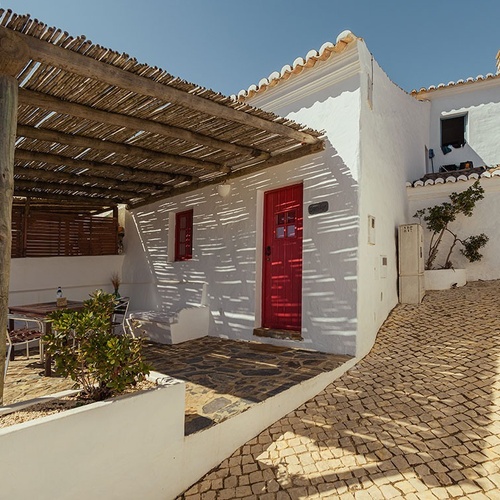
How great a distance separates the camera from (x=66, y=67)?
9.74ft

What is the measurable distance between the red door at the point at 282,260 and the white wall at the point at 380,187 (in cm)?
115

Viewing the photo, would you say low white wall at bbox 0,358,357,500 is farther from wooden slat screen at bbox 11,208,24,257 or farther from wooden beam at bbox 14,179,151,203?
wooden slat screen at bbox 11,208,24,257

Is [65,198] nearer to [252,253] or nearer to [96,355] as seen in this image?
[252,253]

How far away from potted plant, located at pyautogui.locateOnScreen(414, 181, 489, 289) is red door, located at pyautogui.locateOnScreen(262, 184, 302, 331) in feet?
10.9

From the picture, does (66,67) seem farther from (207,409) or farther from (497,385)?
(497,385)

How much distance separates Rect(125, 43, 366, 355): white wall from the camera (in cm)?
511

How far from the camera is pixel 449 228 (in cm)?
764

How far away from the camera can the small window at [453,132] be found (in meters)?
9.50

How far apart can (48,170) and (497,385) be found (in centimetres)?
778

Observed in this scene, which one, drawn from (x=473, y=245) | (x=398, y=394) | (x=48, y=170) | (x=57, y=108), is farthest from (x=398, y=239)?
(x=48, y=170)

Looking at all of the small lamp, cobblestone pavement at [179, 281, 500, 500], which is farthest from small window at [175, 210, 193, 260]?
cobblestone pavement at [179, 281, 500, 500]

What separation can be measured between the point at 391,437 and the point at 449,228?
5897 millimetres

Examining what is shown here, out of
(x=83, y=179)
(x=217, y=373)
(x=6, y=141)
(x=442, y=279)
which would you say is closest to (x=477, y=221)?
(x=442, y=279)

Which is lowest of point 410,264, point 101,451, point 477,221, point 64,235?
point 101,451
